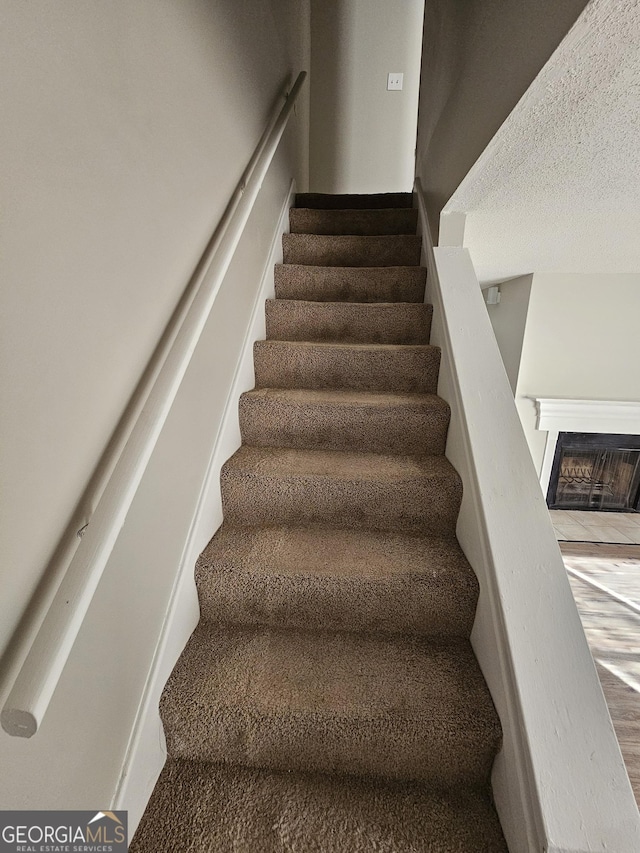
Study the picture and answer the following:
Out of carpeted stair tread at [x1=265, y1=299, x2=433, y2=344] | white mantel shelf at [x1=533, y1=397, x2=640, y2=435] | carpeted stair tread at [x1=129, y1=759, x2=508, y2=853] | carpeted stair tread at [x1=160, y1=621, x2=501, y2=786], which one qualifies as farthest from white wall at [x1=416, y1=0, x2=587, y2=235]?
white mantel shelf at [x1=533, y1=397, x2=640, y2=435]

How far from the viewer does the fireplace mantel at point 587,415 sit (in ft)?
11.0

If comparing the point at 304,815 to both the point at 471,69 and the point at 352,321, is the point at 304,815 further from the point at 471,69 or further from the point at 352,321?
the point at 471,69

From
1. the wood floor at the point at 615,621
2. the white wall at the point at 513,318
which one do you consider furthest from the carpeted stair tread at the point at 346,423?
the white wall at the point at 513,318

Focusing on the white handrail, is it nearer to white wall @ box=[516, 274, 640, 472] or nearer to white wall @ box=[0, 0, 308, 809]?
white wall @ box=[0, 0, 308, 809]

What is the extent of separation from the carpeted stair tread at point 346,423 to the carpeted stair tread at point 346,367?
15cm

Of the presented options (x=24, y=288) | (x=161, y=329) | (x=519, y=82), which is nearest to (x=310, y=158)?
(x=519, y=82)

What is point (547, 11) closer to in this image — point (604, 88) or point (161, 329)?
point (604, 88)

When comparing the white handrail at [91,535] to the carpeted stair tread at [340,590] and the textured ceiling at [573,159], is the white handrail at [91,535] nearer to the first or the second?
the carpeted stair tread at [340,590]

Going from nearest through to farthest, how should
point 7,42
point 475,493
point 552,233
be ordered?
point 7,42 < point 475,493 < point 552,233

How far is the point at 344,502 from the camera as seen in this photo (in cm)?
124

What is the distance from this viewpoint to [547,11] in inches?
31.2

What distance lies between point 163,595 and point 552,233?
239 centimetres

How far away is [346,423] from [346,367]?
0.99 ft

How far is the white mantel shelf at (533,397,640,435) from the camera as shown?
11.0ft
